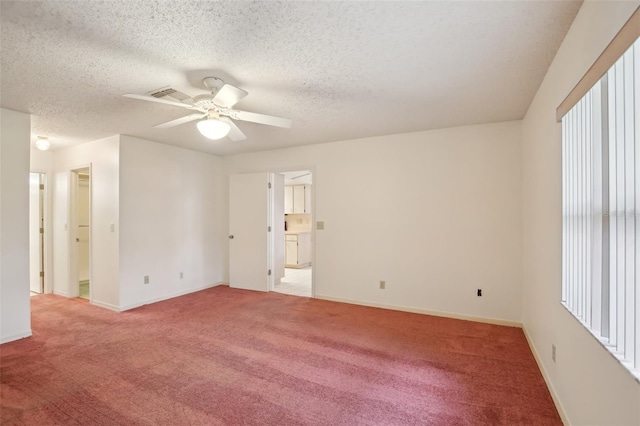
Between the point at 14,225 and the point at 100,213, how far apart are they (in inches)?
45.0

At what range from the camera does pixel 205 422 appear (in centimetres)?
187

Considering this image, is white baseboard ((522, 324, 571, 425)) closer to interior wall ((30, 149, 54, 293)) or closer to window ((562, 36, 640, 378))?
window ((562, 36, 640, 378))

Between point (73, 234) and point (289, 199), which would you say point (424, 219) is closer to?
point (289, 199)

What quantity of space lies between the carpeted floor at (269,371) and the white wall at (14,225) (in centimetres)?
32

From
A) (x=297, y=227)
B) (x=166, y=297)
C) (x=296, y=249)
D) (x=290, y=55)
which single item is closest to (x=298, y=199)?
(x=297, y=227)

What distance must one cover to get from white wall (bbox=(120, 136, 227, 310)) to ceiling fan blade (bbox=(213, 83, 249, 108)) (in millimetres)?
2687

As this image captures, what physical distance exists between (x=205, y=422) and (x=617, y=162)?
2.61 metres

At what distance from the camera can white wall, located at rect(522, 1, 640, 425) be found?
125cm

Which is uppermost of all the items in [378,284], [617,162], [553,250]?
[617,162]

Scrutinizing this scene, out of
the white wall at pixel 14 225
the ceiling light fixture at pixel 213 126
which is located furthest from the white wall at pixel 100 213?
the ceiling light fixture at pixel 213 126

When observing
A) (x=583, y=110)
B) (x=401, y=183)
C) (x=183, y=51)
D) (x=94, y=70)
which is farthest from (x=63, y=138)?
(x=583, y=110)

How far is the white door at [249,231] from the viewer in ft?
17.0

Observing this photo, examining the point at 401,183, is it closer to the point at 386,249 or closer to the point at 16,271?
the point at 386,249

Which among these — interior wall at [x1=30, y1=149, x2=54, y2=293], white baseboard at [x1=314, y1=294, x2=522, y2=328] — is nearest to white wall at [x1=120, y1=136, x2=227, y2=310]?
interior wall at [x1=30, y1=149, x2=54, y2=293]
